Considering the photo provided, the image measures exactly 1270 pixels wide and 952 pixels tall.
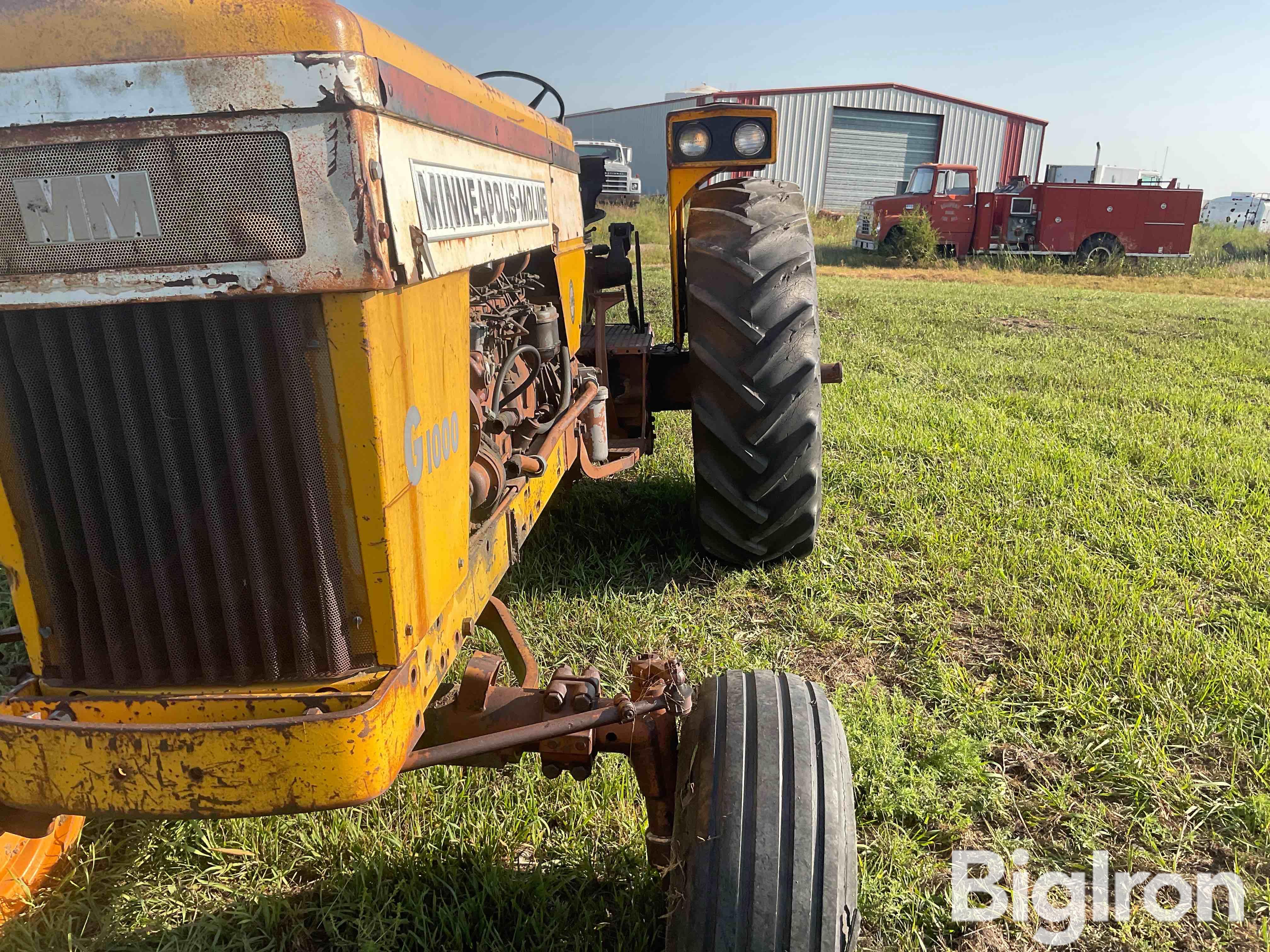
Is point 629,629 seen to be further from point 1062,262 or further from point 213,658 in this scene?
point 1062,262

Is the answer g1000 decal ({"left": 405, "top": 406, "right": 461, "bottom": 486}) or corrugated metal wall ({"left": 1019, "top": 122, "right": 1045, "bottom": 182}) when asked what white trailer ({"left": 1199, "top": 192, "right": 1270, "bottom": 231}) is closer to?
corrugated metal wall ({"left": 1019, "top": 122, "right": 1045, "bottom": 182})

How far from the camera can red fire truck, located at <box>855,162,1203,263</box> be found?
48.3 ft

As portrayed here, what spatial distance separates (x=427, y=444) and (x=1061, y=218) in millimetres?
16293

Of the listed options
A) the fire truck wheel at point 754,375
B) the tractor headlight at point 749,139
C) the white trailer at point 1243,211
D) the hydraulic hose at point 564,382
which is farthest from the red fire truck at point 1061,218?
the hydraulic hose at point 564,382

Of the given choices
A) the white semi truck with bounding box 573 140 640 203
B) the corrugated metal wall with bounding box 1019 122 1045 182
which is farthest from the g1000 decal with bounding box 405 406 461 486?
the corrugated metal wall with bounding box 1019 122 1045 182

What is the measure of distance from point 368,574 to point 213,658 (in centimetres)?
27

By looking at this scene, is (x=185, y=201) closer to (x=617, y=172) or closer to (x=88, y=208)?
(x=88, y=208)

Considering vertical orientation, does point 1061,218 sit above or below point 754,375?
above

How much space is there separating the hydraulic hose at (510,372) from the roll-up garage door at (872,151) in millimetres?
25965

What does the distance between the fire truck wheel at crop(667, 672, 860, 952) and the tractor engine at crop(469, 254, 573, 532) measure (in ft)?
2.22

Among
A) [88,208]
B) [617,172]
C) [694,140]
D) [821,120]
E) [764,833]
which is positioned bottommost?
[764,833]
